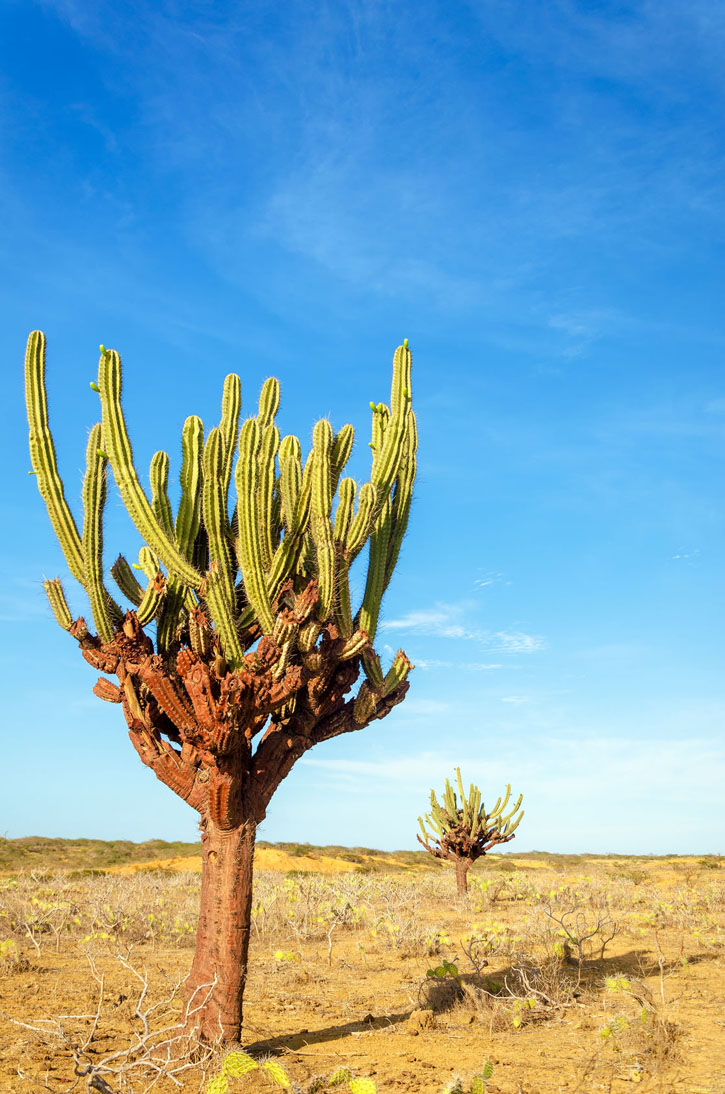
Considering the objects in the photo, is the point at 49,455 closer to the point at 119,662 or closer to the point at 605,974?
the point at 119,662

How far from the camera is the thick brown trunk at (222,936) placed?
604 centimetres

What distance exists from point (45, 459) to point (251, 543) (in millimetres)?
1997

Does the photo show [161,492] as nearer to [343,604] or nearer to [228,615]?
[228,615]

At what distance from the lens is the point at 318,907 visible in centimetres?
1362

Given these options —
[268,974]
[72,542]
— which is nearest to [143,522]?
[72,542]

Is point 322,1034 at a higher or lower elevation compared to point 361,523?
lower

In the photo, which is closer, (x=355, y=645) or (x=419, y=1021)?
(x=355, y=645)

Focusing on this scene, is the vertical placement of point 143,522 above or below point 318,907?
above

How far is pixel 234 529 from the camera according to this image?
6973mm

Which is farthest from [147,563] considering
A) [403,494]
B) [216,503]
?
[403,494]

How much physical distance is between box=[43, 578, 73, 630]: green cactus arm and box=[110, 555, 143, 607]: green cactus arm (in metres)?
0.45

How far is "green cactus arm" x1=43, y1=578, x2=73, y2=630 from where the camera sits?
6676 mm

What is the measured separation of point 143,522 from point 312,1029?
4943 millimetres

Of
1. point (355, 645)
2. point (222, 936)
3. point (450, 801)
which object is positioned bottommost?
point (222, 936)
